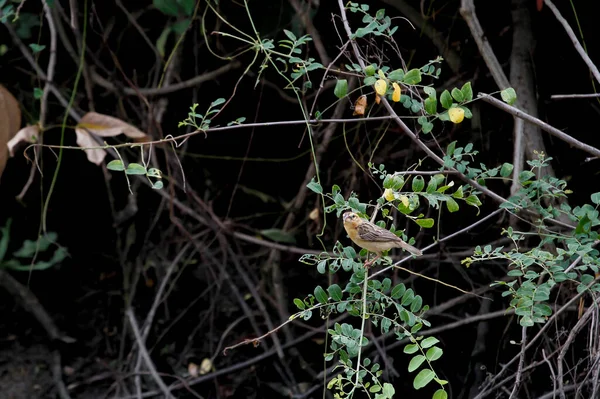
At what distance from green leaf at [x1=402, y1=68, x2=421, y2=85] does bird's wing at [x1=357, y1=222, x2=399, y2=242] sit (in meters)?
0.26

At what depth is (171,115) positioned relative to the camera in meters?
2.76

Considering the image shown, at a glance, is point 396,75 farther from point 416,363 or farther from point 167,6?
point 167,6

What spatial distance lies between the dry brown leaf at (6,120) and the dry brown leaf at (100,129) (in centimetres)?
21

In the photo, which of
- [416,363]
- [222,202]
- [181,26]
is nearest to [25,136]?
[181,26]

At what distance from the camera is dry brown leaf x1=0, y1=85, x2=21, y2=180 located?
247 cm

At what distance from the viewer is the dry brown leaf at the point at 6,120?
2469 mm

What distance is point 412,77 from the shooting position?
4.66 ft

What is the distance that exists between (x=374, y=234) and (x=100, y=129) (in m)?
1.28

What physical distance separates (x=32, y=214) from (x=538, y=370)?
179cm

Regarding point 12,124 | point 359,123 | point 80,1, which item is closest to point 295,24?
point 359,123

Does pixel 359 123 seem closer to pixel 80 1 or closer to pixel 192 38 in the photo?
pixel 192 38

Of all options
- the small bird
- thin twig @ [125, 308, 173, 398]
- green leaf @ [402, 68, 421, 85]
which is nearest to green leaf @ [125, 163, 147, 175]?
the small bird

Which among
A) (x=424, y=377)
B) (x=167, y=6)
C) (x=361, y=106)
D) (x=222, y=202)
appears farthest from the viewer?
(x=222, y=202)

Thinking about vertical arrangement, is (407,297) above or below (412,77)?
below
